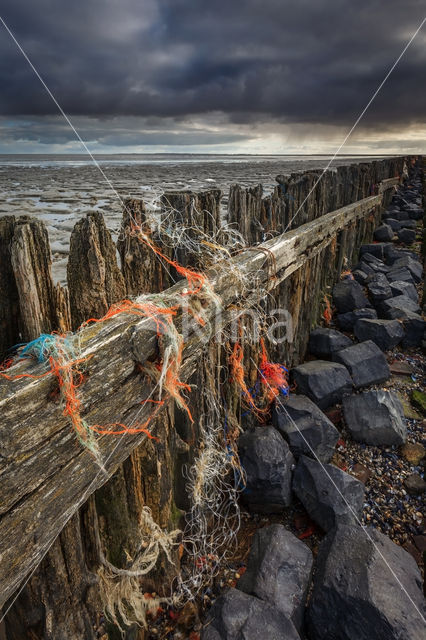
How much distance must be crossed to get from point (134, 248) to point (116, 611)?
6.07 ft

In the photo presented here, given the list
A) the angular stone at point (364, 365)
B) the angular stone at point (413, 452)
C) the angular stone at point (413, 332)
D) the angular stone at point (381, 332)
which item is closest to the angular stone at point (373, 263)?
the angular stone at point (413, 332)

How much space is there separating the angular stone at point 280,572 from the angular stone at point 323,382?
1.51 m

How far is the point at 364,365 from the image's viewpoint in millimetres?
4117

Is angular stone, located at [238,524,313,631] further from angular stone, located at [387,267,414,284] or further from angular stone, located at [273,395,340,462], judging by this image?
angular stone, located at [387,267,414,284]

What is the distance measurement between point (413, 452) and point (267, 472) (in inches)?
57.2

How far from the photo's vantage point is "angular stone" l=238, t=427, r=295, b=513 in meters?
2.75

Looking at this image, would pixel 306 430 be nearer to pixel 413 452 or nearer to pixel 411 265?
pixel 413 452

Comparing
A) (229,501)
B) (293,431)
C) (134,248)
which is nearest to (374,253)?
(293,431)

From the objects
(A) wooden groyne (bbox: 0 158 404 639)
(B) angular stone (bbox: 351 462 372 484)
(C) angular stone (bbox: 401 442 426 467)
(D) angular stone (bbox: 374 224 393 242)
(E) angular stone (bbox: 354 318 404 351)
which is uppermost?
(A) wooden groyne (bbox: 0 158 404 639)

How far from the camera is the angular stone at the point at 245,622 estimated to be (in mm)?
1815

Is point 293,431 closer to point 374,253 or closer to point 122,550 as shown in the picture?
point 122,550

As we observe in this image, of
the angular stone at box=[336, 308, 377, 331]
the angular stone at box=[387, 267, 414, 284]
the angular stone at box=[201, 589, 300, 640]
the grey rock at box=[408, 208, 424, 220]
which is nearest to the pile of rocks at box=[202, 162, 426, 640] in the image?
the angular stone at box=[201, 589, 300, 640]

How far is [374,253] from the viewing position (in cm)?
838

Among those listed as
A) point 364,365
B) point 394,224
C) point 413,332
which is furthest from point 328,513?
point 394,224
